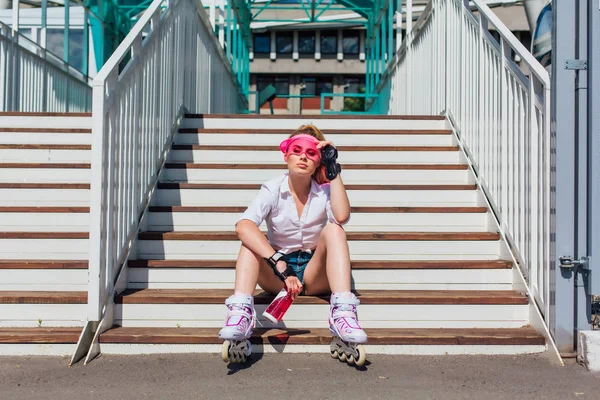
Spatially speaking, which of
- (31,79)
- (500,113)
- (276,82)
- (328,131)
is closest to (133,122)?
(328,131)

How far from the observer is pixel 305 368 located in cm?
254

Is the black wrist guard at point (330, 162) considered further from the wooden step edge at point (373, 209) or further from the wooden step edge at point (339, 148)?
the wooden step edge at point (339, 148)

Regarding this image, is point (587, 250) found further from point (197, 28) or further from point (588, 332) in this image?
point (197, 28)

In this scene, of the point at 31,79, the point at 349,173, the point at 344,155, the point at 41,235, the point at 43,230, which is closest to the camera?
the point at 41,235

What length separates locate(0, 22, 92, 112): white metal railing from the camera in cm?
655

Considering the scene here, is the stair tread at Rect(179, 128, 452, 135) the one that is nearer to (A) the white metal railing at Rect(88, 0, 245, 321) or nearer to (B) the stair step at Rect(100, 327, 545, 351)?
(A) the white metal railing at Rect(88, 0, 245, 321)

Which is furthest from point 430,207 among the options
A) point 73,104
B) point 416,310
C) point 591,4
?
point 73,104

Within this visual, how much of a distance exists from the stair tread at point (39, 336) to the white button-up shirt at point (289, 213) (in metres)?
0.94

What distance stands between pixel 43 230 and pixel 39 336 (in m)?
1.04

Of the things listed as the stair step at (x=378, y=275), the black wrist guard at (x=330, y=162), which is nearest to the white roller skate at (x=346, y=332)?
the black wrist guard at (x=330, y=162)

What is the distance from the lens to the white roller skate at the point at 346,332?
2.47 m

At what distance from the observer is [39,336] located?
8.88 ft

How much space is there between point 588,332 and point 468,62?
2263mm

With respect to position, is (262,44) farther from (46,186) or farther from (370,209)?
(370,209)
